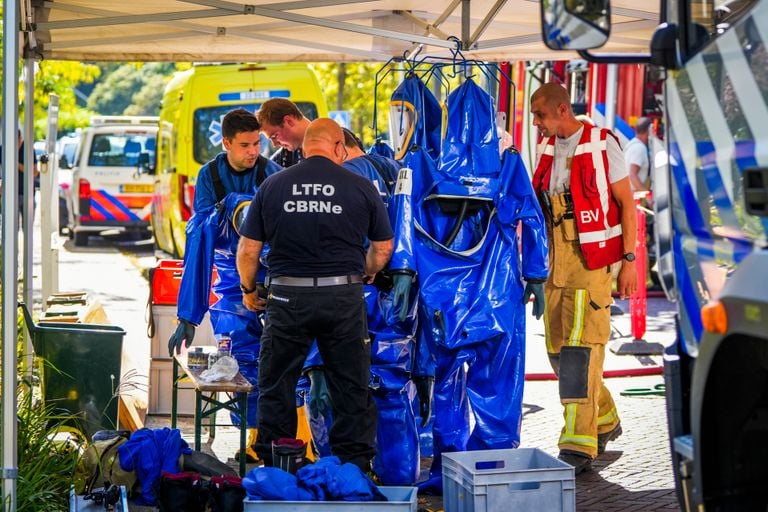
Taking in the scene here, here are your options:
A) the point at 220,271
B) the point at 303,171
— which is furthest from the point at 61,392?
the point at 303,171

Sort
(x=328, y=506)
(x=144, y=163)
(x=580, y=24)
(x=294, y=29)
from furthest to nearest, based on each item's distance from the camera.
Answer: (x=144, y=163) → (x=294, y=29) → (x=328, y=506) → (x=580, y=24)

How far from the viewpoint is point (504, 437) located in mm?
7074

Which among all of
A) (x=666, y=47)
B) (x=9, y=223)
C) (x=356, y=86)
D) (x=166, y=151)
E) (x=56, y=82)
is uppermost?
(x=356, y=86)

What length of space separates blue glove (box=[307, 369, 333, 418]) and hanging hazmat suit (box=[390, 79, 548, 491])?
540mm

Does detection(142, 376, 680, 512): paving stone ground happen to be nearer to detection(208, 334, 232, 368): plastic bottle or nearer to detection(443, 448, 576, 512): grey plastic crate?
detection(443, 448, 576, 512): grey plastic crate

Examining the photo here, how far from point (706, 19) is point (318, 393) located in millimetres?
3379

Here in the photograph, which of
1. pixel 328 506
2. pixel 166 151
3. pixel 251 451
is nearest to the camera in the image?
pixel 328 506

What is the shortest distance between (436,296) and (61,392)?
2.33m

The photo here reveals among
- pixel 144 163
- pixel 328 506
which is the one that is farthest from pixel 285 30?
pixel 144 163

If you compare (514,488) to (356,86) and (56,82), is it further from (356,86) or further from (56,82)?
(356,86)

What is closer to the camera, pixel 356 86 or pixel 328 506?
pixel 328 506

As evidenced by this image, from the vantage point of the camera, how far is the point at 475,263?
22.9 ft

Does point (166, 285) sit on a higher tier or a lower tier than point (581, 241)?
lower

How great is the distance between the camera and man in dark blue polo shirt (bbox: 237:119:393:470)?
6.38 metres
